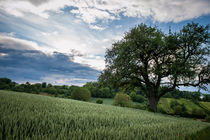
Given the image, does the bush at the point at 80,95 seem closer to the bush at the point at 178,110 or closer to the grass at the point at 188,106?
the grass at the point at 188,106

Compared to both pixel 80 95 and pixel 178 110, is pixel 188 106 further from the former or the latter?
pixel 80 95

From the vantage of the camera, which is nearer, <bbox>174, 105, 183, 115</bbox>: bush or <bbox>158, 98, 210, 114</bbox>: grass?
<bbox>174, 105, 183, 115</bbox>: bush

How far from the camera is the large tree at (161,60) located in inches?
647

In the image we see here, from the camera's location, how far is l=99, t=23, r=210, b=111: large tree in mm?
16438

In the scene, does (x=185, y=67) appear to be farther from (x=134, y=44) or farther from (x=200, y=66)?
(x=134, y=44)

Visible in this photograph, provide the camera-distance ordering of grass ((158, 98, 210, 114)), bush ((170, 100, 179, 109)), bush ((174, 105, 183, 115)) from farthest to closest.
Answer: bush ((170, 100, 179, 109)) → grass ((158, 98, 210, 114)) → bush ((174, 105, 183, 115))

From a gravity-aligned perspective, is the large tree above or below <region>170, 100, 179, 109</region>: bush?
above

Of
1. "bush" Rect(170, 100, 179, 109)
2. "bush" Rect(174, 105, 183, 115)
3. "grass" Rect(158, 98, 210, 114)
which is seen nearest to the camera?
"bush" Rect(174, 105, 183, 115)

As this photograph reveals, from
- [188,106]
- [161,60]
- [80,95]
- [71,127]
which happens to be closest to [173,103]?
[188,106]

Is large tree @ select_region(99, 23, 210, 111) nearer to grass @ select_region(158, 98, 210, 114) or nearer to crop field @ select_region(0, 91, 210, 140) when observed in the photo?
crop field @ select_region(0, 91, 210, 140)

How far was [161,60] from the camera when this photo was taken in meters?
18.4

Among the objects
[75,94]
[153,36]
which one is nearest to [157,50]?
[153,36]

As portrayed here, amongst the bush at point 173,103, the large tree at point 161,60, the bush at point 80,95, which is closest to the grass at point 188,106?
the bush at point 173,103

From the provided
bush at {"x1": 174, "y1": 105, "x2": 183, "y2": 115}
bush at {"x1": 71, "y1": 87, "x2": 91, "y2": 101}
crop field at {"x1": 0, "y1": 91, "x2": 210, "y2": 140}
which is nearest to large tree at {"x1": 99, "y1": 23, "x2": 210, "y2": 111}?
crop field at {"x1": 0, "y1": 91, "x2": 210, "y2": 140}
